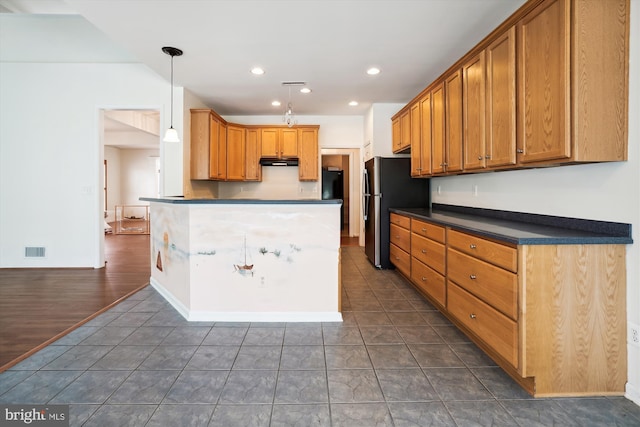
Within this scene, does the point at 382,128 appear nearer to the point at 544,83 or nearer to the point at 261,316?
the point at 544,83

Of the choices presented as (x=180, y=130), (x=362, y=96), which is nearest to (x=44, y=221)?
(x=180, y=130)

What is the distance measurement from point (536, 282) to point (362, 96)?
3.87 m

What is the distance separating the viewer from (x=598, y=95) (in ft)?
5.57

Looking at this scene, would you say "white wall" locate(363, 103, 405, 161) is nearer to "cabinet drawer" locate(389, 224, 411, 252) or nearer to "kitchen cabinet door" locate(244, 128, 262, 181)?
"cabinet drawer" locate(389, 224, 411, 252)

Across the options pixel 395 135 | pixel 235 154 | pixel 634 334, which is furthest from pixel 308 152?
pixel 634 334

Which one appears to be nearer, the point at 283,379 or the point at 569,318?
the point at 569,318

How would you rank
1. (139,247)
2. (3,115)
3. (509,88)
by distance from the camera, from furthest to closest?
(139,247) → (3,115) → (509,88)

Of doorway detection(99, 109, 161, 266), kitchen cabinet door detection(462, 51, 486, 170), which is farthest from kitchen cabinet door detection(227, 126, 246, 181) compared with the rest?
doorway detection(99, 109, 161, 266)

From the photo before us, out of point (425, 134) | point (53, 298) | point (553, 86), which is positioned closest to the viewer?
point (553, 86)

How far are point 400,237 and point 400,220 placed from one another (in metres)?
0.22

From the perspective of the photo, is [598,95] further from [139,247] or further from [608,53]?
[139,247]

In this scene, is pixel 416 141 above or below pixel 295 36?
below

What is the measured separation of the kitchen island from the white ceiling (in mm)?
1558

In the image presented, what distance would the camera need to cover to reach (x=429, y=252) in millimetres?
3029
